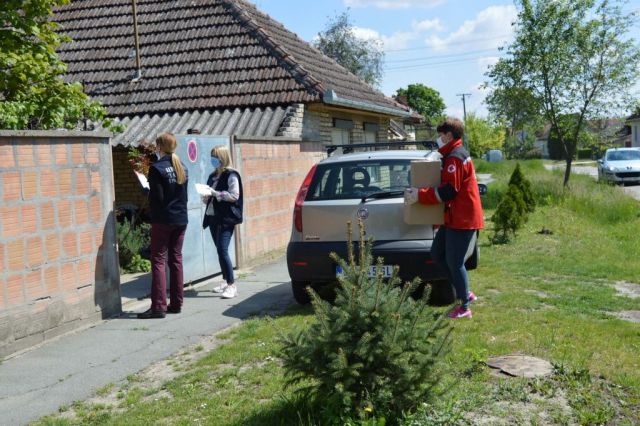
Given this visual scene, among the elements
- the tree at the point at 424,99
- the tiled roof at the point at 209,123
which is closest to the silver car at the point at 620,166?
the tiled roof at the point at 209,123

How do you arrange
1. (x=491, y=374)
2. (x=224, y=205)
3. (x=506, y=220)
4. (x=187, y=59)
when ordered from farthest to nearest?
1. (x=187, y=59)
2. (x=506, y=220)
3. (x=224, y=205)
4. (x=491, y=374)

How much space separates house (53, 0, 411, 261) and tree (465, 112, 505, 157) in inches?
2461

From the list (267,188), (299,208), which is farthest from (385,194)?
(267,188)

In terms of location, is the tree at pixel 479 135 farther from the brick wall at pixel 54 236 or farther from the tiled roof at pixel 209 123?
the brick wall at pixel 54 236

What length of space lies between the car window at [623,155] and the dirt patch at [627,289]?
23471mm

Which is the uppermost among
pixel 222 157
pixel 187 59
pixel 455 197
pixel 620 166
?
pixel 187 59

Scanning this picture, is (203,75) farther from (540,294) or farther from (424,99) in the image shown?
(424,99)

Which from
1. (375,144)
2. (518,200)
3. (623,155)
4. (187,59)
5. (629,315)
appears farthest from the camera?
(623,155)

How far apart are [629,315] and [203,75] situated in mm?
11231

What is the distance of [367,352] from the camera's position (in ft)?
12.1

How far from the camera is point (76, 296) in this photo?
6648 millimetres

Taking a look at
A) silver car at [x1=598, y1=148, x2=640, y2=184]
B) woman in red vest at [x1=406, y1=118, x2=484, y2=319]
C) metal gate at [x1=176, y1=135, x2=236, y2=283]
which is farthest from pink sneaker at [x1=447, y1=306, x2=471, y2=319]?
silver car at [x1=598, y1=148, x2=640, y2=184]

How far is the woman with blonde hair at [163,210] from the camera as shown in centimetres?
702

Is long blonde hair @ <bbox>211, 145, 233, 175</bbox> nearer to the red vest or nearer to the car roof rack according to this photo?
the car roof rack
